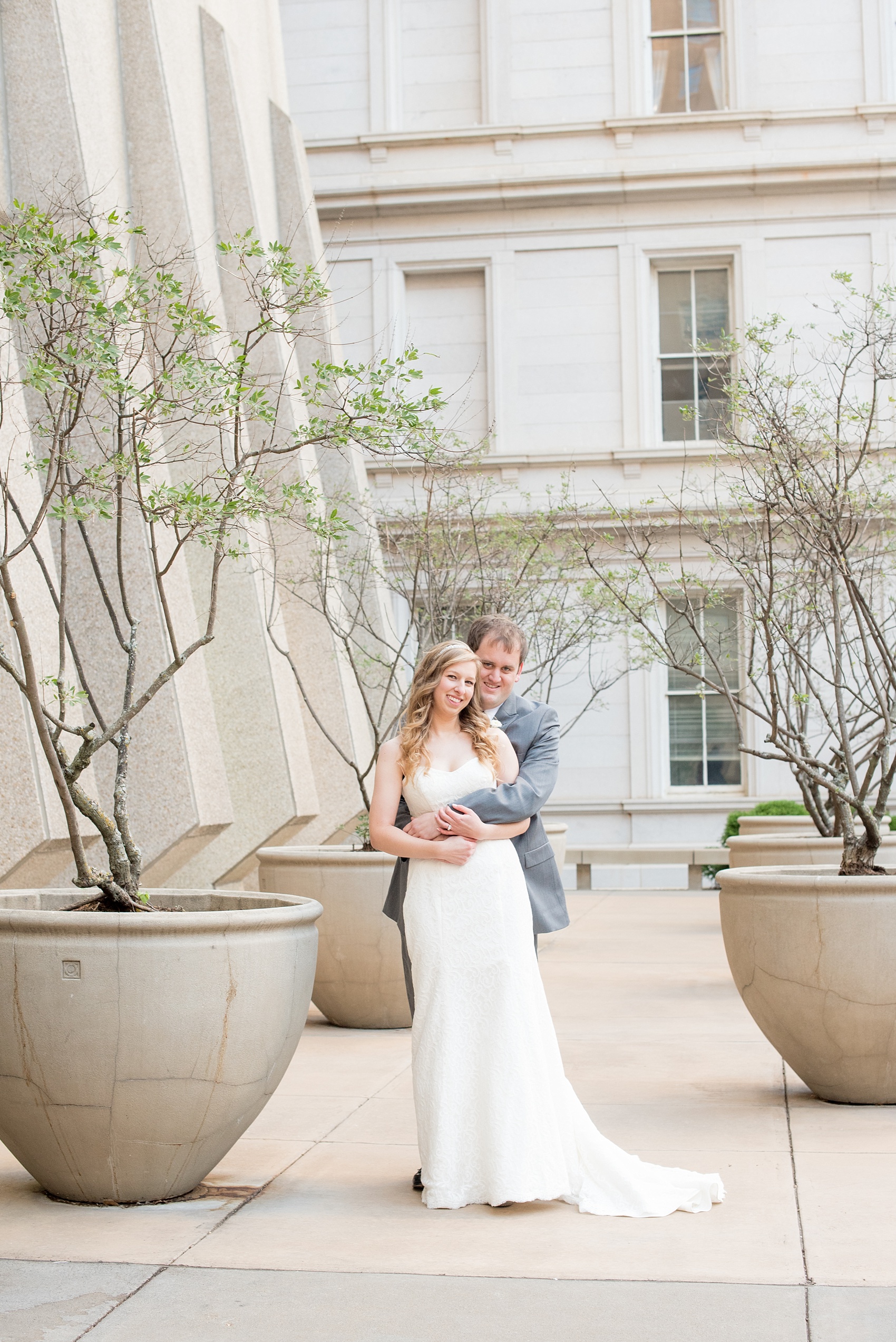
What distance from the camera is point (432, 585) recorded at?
1081 centimetres

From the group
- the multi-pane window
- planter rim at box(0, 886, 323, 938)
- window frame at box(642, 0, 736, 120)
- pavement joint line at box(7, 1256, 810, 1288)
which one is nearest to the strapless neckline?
planter rim at box(0, 886, 323, 938)

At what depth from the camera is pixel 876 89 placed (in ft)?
63.0

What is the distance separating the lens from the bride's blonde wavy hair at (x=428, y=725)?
4.94 meters

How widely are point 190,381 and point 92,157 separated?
Result: 5.49m

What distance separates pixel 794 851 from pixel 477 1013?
18.2 feet

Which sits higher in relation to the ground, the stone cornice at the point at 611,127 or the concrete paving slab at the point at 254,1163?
the stone cornice at the point at 611,127

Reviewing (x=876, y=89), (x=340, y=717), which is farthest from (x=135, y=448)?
(x=876, y=89)

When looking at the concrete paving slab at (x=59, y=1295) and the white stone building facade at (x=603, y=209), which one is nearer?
the concrete paving slab at (x=59, y=1295)

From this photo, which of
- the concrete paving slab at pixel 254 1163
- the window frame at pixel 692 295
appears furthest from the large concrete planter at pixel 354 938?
the window frame at pixel 692 295

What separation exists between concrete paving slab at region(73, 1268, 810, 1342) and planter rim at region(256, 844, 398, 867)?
156 inches

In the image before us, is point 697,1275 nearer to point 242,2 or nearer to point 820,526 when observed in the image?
point 820,526

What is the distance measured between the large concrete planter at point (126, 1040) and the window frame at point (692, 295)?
15.5 meters

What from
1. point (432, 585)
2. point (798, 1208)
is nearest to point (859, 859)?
point (798, 1208)

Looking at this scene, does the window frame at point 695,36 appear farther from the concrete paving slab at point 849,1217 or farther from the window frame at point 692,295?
the concrete paving slab at point 849,1217
